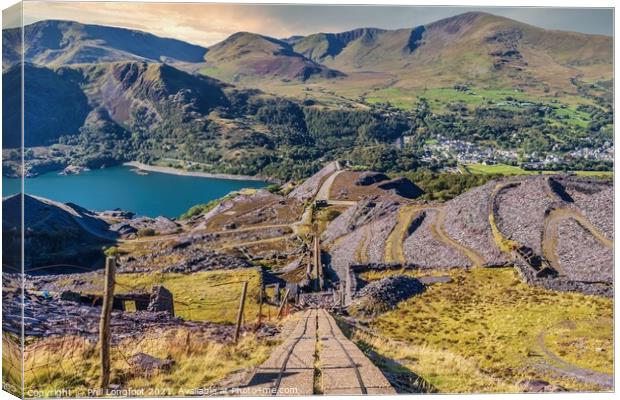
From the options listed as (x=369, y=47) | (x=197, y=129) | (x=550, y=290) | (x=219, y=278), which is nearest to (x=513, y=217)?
(x=550, y=290)

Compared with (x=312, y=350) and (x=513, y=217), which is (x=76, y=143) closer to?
(x=312, y=350)

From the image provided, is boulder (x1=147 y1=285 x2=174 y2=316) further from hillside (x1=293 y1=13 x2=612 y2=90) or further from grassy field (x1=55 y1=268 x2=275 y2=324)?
hillside (x1=293 y1=13 x2=612 y2=90)

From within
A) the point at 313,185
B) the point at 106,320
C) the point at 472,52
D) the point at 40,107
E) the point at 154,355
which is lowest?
the point at 154,355

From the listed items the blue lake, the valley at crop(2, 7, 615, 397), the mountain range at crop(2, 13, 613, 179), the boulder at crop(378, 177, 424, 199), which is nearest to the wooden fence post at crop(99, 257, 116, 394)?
the valley at crop(2, 7, 615, 397)

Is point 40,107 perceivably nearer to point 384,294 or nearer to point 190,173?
point 190,173

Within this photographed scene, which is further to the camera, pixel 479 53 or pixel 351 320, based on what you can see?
pixel 479 53

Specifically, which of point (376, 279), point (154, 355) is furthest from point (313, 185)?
point (154, 355)
